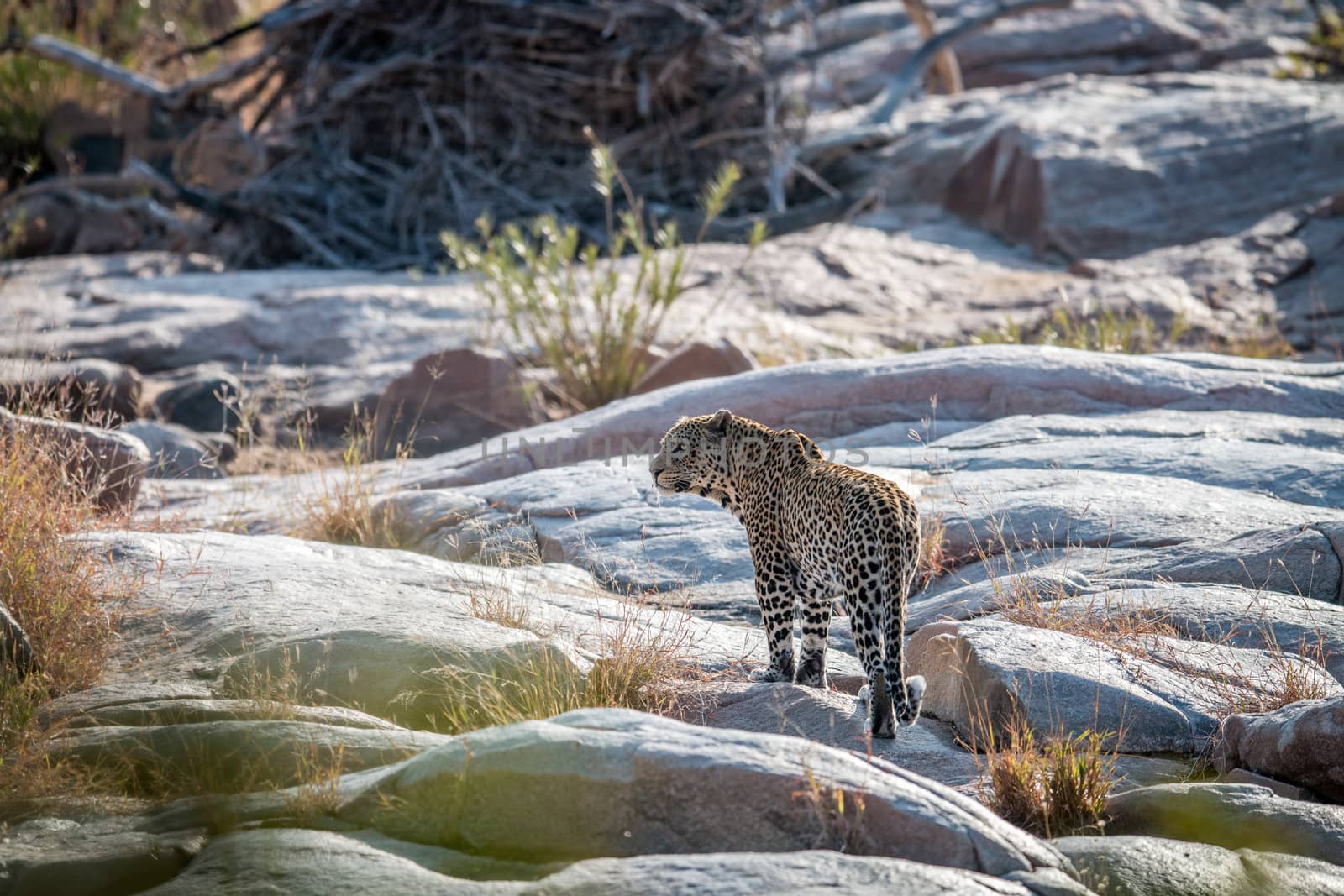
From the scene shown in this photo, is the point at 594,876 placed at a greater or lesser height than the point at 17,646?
lesser

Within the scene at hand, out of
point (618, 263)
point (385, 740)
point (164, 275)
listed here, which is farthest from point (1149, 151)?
point (385, 740)

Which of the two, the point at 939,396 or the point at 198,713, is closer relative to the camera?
the point at 198,713

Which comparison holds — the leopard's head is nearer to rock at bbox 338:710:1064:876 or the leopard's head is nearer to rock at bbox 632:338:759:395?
rock at bbox 338:710:1064:876

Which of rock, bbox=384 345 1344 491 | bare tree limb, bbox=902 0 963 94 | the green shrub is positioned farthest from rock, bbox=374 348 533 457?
bare tree limb, bbox=902 0 963 94

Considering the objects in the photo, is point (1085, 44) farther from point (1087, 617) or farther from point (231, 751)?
point (231, 751)

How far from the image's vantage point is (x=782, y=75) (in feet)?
54.5

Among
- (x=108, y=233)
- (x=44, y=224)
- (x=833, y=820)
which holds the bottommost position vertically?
(x=833, y=820)

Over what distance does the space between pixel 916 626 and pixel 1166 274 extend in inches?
364

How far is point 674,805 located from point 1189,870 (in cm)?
146

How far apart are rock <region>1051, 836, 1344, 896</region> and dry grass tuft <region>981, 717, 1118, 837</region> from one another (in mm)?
313

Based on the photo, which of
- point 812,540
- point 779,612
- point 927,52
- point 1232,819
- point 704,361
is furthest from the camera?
point 927,52

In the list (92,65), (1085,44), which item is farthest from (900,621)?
(1085,44)

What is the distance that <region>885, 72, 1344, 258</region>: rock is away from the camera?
15.8 meters

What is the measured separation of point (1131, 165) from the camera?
52.9 feet
